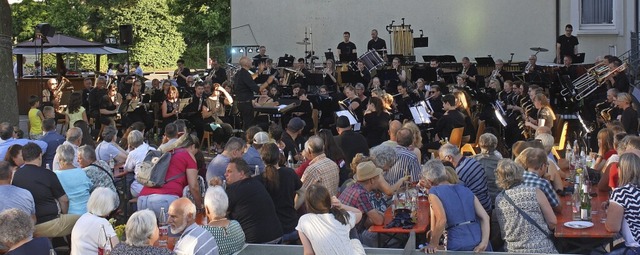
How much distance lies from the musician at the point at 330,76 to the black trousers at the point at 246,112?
3.11 metres

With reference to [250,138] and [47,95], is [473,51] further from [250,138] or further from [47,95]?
[250,138]

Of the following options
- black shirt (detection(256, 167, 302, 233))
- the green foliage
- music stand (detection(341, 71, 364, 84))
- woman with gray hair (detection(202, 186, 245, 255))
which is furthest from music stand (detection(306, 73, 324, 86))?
the green foliage

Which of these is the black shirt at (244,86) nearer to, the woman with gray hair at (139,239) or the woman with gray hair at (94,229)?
the woman with gray hair at (94,229)

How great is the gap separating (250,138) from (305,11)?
16502 mm

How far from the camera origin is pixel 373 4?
28594 millimetres

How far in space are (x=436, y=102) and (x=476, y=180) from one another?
27.6 feet

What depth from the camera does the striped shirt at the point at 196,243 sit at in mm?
7773

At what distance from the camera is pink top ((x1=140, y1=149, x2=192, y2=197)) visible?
1055 cm

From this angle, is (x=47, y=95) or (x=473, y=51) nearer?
(x=47, y=95)

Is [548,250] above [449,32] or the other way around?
the other way around

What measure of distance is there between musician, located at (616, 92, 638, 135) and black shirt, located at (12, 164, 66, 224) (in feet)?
29.2

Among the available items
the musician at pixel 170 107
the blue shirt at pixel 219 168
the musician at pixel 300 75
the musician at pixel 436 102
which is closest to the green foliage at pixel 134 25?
the musician at pixel 300 75

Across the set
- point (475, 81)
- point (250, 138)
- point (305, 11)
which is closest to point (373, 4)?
point (305, 11)

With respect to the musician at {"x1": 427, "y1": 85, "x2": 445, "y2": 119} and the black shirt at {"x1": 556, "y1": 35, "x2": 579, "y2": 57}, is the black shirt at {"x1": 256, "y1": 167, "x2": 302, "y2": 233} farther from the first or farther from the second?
the black shirt at {"x1": 556, "y1": 35, "x2": 579, "y2": 57}
